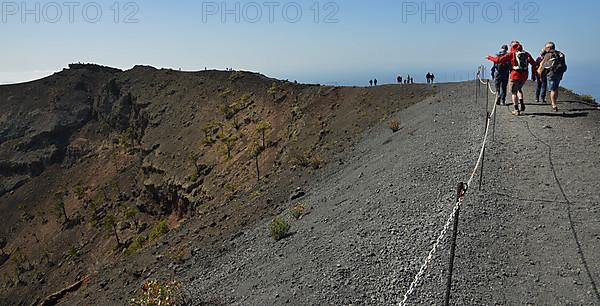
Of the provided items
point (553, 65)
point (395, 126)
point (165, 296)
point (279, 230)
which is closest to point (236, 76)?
point (395, 126)

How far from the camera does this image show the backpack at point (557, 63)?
13.5 metres

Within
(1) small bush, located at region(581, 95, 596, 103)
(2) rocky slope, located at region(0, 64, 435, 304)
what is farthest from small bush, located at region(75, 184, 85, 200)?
(1) small bush, located at region(581, 95, 596, 103)

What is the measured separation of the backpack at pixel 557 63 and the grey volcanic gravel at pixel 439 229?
1.56m

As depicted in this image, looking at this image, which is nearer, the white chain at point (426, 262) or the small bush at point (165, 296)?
the white chain at point (426, 262)

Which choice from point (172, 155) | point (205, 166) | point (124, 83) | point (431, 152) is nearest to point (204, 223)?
point (431, 152)

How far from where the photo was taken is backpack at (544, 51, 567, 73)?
1351 centimetres

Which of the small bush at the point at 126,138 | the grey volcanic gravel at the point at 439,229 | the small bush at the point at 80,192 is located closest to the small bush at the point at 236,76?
the small bush at the point at 126,138

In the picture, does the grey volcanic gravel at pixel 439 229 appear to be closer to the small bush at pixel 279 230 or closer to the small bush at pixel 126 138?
the small bush at pixel 279 230

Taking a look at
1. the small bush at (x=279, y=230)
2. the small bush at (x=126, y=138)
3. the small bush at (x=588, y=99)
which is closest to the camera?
the small bush at (x=279, y=230)

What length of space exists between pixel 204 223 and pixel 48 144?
171ft

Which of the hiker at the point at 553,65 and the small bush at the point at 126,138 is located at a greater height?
the hiker at the point at 553,65

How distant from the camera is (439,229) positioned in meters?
8.02

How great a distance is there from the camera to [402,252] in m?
7.57

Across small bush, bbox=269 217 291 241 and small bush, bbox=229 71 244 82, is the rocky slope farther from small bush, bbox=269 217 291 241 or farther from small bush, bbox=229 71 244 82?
small bush, bbox=269 217 291 241
